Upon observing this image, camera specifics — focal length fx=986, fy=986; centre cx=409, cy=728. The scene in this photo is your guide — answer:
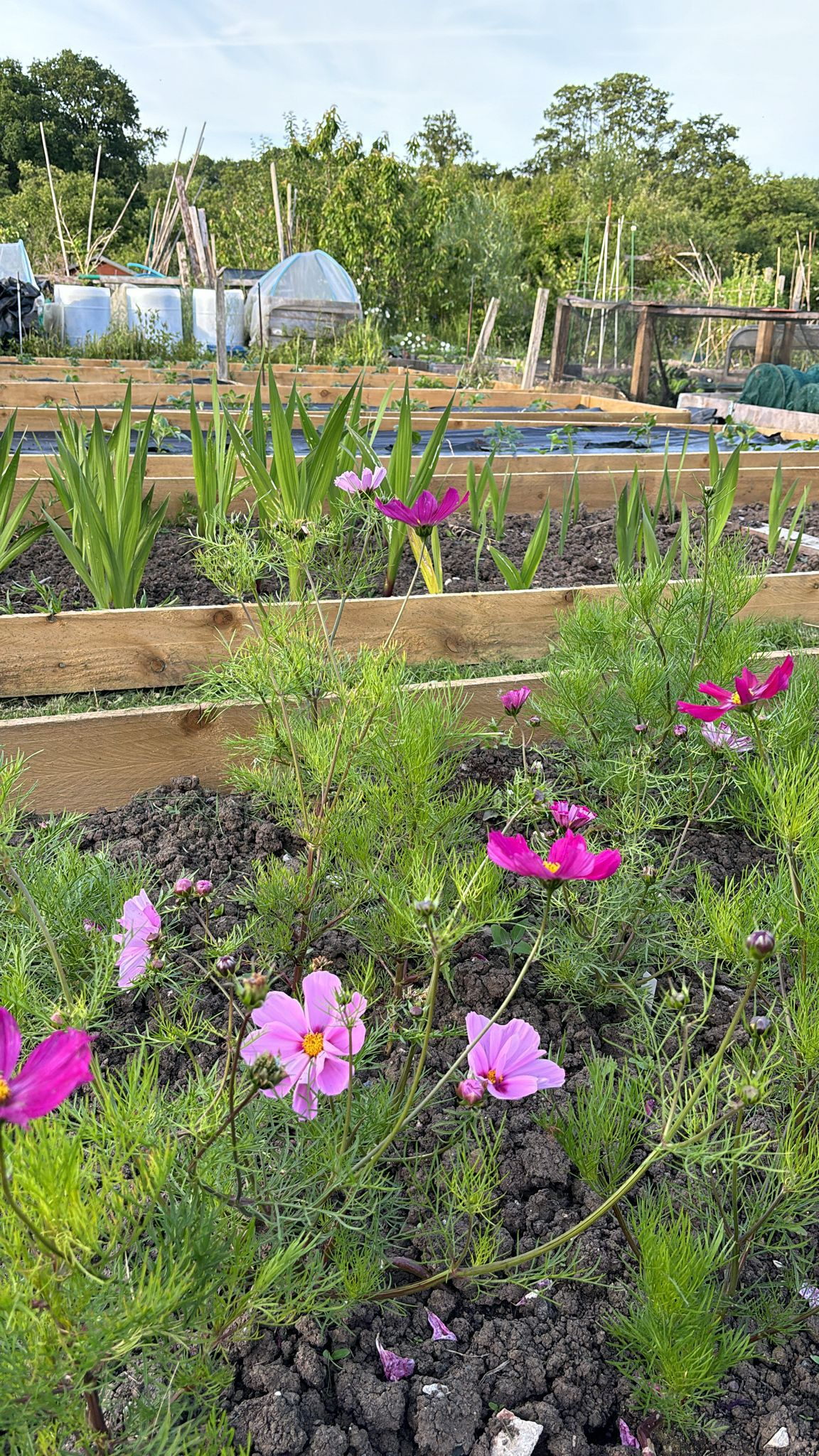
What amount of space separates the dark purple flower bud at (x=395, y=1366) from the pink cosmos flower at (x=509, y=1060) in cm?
29

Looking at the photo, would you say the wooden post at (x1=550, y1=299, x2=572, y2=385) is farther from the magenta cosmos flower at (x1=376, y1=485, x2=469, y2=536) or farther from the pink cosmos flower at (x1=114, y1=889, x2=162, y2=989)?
the pink cosmos flower at (x1=114, y1=889, x2=162, y2=989)

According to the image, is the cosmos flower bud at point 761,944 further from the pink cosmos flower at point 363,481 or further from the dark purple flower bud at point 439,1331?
the pink cosmos flower at point 363,481

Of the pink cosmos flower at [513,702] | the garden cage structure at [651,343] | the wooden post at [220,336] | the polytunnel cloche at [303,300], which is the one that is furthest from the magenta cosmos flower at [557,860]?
the polytunnel cloche at [303,300]

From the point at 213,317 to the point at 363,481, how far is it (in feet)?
43.1

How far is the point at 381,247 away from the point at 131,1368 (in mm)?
19629

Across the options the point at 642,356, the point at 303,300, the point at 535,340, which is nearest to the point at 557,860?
the point at 642,356

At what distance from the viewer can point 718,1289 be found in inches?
40.8

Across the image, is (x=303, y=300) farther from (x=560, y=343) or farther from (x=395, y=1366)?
(x=395, y=1366)

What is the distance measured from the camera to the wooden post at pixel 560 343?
10.8 meters

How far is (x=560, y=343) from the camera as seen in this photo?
11.0m

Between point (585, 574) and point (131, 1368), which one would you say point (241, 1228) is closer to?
point (131, 1368)

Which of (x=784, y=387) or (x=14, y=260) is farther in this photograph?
(x=14, y=260)

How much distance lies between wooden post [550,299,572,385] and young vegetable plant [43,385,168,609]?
920cm

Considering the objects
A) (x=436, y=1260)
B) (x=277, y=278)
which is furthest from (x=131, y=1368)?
(x=277, y=278)
